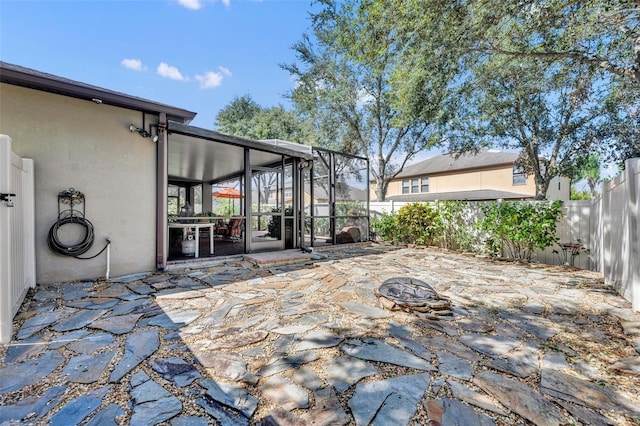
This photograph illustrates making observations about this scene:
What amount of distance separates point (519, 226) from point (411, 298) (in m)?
4.69

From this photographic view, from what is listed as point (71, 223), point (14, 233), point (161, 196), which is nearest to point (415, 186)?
point (161, 196)

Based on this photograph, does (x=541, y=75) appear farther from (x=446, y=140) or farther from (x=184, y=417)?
(x=184, y=417)

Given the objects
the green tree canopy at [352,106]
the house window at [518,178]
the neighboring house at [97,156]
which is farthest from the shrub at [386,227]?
the house window at [518,178]

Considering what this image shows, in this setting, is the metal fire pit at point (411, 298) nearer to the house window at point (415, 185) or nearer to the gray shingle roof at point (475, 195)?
the gray shingle roof at point (475, 195)

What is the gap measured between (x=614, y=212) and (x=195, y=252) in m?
7.86

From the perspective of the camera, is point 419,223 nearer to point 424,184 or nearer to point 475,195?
point 475,195

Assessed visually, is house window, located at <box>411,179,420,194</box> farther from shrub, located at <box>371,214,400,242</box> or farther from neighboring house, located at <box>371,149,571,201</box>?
shrub, located at <box>371,214,400,242</box>

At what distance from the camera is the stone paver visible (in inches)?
71.0

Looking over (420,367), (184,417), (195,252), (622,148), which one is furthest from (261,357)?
(622,148)

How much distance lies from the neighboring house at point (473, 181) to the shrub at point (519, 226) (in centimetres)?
1066

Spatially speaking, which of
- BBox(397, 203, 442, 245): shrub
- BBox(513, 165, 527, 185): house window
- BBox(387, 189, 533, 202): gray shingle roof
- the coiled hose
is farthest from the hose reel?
BBox(513, 165, 527, 185): house window

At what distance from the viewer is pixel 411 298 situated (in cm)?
371

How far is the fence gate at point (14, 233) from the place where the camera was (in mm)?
2641

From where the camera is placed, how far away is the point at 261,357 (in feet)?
8.02
